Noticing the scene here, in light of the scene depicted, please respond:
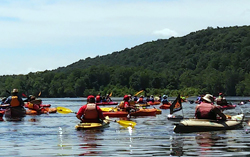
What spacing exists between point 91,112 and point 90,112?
5cm

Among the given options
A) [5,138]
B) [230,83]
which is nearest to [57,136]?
[5,138]

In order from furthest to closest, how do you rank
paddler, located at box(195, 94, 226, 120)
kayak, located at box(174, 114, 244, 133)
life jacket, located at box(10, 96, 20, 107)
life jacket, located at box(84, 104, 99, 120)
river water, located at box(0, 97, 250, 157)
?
life jacket, located at box(10, 96, 20, 107), life jacket, located at box(84, 104, 99, 120), paddler, located at box(195, 94, 226, 120), kayak, located at box(174, 114, 244, 133), river water, located at box(0, 97, 250, 157)

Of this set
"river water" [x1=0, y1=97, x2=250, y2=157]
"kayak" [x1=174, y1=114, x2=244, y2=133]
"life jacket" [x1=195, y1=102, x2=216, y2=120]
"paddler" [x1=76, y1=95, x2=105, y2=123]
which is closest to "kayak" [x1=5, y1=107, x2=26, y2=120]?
"river water" [x1=0, y1=97, x2=250, y2=157]

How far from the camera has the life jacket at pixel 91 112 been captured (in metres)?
24.3

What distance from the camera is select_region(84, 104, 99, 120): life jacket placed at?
2428 cm

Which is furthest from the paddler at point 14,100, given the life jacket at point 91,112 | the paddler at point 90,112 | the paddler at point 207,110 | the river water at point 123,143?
the paddler at point 207,110

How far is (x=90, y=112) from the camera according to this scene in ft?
79.9

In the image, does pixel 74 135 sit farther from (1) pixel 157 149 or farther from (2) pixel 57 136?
(1) pixel 157 149

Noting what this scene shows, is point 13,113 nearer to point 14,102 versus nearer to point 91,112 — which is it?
point 14,102

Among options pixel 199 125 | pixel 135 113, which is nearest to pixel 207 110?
pixel 199 125

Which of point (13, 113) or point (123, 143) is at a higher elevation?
point (13, 113)

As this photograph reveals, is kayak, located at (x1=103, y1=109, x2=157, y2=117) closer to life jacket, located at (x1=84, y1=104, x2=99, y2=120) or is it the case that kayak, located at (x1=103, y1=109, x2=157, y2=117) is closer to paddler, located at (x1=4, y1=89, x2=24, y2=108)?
paddler, located at (x1=4, y1=89, x2=24, y2=108)

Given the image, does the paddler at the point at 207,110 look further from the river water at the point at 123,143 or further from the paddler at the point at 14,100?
the paddler at the point at 14,100

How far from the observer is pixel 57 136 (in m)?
22.7
